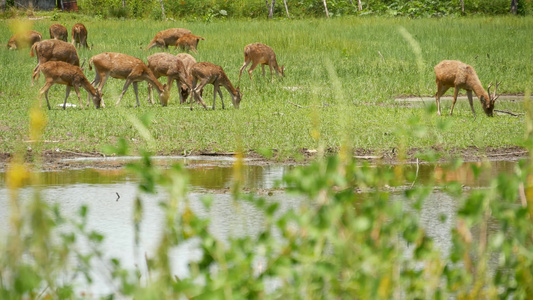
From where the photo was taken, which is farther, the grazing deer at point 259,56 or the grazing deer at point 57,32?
the grazing deer at point 57,32

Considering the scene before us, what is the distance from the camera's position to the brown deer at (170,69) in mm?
18922

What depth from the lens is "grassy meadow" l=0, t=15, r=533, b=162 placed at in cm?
1293

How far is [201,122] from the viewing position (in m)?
15.3

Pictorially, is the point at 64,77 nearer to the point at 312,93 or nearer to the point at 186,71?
the point at 186,71

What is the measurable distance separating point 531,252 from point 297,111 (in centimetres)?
1329

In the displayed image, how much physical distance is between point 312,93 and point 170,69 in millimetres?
4145

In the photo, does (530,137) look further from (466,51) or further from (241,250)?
(466,51)

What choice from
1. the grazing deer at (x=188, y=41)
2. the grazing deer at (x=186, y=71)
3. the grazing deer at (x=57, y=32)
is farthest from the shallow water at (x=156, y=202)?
the grazing deer at (x=57, y=32)

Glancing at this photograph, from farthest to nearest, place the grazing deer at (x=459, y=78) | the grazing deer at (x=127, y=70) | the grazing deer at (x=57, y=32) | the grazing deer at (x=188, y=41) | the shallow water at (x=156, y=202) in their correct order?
the grazing deer at (x=57, y=32) → the grazing deer at (x=188, y=41) → the grazing deer at (x=127, y=70) → the grazing deer at (x=459, y=78) → the shallow water at (x=156, y=202)

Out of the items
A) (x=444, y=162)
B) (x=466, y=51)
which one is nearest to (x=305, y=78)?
(x=466, y=51)

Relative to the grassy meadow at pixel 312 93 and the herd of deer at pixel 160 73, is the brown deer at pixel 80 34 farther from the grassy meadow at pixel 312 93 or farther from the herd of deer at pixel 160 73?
the herd of deer at pixel 160 73

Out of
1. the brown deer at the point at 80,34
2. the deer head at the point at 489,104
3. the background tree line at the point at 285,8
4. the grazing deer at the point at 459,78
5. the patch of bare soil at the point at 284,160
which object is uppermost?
the background tree line at the point at 285,8

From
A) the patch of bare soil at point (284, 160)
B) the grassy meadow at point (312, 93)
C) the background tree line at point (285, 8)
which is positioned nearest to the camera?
the patch of bare soil at point (284, 160)

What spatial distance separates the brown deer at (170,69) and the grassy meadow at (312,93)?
0.54 meters
